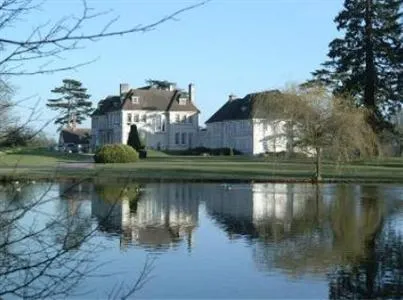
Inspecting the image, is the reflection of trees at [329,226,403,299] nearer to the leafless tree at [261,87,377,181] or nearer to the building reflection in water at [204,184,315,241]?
the building reflection in water at [204,184,315,241]

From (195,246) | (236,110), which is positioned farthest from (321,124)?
(236,110)

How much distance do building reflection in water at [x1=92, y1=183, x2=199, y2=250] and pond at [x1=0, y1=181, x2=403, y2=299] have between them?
0.05 meters

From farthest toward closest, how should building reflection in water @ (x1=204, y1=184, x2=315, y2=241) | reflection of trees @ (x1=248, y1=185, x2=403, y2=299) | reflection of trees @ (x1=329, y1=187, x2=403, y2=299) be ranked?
1. building reflection in water @ (x1=204, y1=184, x2=315, y2=241)
2. reflection of trees @ (x1=248, y1=185, x2=403, y2=299)
3. reflection of trees @ (x1=329, y1=187, x2=403, y2=299)

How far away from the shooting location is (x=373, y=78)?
59.2 metres

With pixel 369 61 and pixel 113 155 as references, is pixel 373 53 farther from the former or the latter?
pixel 113 155

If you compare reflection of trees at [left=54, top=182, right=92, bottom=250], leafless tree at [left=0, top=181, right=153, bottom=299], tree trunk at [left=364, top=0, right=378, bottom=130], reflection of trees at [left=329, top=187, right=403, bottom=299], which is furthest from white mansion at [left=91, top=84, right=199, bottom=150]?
leafless tree at [left=0, top=181, right=153, bottom=299]

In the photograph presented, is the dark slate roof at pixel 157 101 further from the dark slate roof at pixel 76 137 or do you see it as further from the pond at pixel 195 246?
the pond at pixel 195 246

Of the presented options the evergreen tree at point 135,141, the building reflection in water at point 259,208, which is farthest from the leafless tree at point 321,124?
the evergreen tree at point 135,141

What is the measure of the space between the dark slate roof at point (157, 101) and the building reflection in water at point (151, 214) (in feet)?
201

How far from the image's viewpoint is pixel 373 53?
60.0 meters

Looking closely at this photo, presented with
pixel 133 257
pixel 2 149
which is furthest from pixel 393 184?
pixel 2 149

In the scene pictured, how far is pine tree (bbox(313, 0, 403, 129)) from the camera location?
5919cm

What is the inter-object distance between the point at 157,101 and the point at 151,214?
7609 cm

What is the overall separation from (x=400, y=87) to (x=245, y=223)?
42.1 metres
